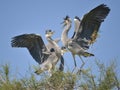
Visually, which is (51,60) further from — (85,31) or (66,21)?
(85,31)

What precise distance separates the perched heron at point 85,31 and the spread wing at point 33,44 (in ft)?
3.23

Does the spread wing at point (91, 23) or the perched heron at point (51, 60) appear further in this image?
A: the perched heron at point (51, 60)

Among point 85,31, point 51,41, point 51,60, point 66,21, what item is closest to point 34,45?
point 51,41

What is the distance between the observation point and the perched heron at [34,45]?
479 inches

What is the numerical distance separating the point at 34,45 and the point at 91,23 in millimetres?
1890

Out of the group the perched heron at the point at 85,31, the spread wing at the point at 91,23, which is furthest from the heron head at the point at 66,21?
the spread wing at the point at 91,23

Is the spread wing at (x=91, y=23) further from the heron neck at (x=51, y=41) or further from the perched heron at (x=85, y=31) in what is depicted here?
the heron neck at (x=51, y=41)

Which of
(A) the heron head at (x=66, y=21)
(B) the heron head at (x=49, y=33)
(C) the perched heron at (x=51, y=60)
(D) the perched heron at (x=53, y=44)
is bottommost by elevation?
(C) the perched heron at (x=51, y=60)

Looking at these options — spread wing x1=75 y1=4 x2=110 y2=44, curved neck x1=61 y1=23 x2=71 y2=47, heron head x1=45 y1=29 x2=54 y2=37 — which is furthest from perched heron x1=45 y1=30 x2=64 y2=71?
spread wing x1=75 y1=4 x2=110 y2=44

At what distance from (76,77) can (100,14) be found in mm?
2094

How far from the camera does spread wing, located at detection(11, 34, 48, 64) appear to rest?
12180 mm

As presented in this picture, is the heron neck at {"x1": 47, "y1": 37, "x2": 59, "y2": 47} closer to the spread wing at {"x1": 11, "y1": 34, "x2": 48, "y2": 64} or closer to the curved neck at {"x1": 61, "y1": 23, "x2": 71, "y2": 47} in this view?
the spread wing at {"x1": 11, "y1": 34, "x2": 48, "y2": 64}

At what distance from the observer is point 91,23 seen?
36.9 ft

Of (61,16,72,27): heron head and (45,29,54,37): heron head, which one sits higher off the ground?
(61,16,72,27): heron head
